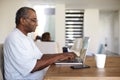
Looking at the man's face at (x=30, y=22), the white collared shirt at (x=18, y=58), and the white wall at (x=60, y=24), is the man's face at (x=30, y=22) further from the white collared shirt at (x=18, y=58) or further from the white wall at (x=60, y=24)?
the white wall at (x=60, y=24)

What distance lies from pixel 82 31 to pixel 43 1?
2.77 meters

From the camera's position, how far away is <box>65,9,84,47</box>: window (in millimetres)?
10289

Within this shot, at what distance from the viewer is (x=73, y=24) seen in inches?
409

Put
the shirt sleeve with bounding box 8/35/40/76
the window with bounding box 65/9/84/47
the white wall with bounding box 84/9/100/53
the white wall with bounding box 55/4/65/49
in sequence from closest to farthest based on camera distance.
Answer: the shirt sleeve with bounding box 8/35/40/76
the white wall with bounding box 55/4/65/49
the white wall with bounding box 84/9/100/53
the window with bounding box 65/9/84/47

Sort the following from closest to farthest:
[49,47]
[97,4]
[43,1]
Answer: [49,47] < [43,1] < [97,4]

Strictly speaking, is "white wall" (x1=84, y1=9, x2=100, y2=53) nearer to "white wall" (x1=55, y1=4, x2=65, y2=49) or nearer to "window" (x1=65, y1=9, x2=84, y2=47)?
"window" (x1=65, y1=9, x2=84, y2=47)

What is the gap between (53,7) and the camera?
9.55m

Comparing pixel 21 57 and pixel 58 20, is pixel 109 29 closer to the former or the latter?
pixel 58 20

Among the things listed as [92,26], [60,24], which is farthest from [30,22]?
[92,26]

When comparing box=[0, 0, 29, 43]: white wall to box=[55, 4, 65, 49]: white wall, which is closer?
box=[0, 0, 29, 43]: white wall

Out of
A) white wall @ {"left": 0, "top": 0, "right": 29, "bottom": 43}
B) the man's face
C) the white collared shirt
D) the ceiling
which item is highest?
the ceiling

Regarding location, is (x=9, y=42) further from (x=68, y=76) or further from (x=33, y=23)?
(x=68, y=76)

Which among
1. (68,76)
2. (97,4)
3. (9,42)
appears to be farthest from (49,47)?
(97,4)

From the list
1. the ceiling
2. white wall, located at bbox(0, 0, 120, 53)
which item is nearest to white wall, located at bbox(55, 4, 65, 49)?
white wall, located at bbox(0, 0, 120, 53)
